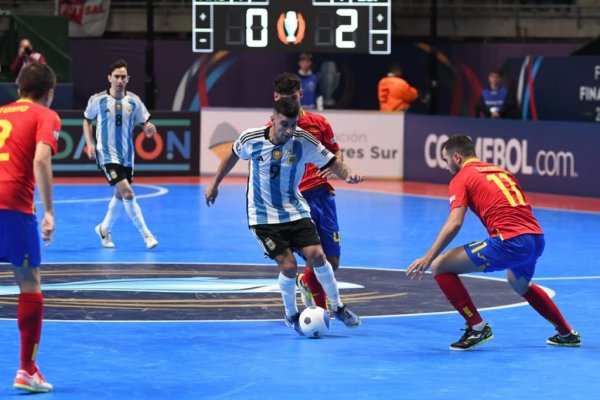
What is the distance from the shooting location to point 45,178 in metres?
8.02

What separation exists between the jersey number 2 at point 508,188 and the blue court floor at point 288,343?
1.12 meters

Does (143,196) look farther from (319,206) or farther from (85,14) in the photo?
(319,206)

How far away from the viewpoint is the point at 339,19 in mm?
23422

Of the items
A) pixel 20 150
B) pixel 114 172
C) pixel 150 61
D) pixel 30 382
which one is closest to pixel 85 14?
pixel 150 61

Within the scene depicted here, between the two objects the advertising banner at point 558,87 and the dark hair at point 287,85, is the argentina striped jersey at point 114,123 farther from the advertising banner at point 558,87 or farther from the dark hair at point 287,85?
the advertising banner at point 558,87

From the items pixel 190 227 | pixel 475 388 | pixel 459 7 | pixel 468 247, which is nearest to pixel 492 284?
pixel 468 247

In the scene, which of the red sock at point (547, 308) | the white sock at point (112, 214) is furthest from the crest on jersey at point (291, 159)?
the white sock at point (112, 214)

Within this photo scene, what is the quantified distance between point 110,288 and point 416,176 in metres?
12.9

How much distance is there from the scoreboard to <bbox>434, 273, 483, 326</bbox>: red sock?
1383cm

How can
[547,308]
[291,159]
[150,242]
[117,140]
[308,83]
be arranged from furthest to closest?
[308,83] → [117,140] → [150,242] → [291,159] → [547,308]

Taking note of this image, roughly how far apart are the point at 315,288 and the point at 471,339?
180 cm

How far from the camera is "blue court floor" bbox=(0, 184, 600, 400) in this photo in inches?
340

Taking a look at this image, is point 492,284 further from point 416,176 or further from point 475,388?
point 416,176

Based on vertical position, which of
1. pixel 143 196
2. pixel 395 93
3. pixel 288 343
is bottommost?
pixel 143 196
